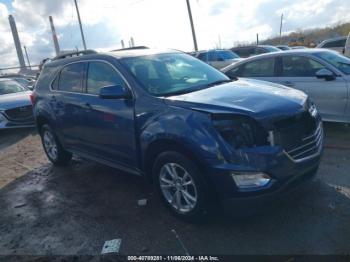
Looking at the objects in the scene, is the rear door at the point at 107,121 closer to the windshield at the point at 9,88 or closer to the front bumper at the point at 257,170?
the front bumper at the point at 257,170

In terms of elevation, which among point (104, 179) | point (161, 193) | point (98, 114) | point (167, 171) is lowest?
point (104, 179)

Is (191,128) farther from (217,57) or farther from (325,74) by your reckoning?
(217,57)

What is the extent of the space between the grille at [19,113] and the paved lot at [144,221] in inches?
179

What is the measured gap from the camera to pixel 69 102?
5.21 metres

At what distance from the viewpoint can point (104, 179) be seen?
5.41m

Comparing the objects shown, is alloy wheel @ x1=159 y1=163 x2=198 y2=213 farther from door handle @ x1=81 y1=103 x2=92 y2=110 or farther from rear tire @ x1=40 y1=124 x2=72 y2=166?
rear tire @ x1=40 y1=124 x2=72 y2=166

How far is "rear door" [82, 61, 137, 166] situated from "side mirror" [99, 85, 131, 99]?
3.1 inches

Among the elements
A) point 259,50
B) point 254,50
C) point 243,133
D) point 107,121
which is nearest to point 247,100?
point 243,133

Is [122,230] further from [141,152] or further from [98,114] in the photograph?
[98,114]

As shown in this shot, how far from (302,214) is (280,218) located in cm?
24

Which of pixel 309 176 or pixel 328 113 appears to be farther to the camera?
pixel 328 113

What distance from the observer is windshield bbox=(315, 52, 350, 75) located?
6207 mm

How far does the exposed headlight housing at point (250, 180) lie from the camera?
319cm

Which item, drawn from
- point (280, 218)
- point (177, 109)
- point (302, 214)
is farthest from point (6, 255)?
point (302, 214)
